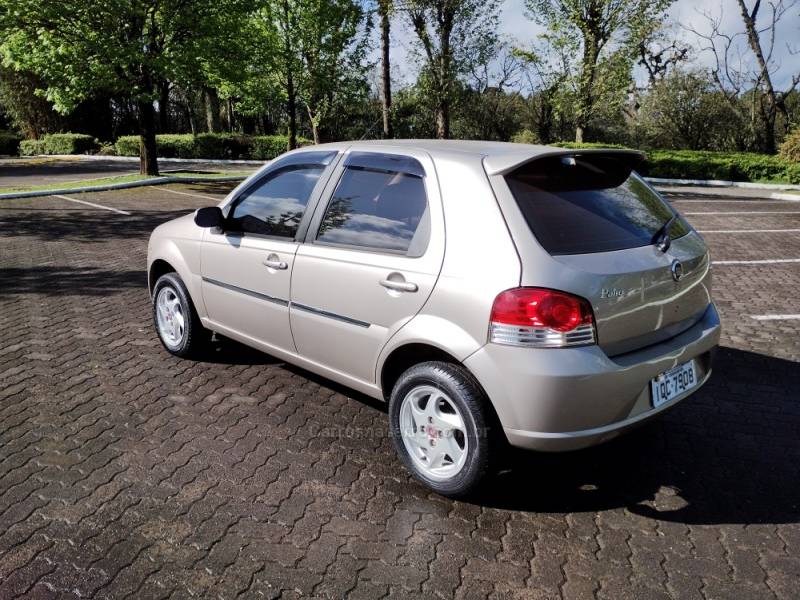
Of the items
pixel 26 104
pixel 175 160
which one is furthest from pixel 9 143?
pixel 175 160

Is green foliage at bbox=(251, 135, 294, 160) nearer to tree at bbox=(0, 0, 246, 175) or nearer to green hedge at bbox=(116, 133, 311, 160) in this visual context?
green hedge at bbox=(116, 133, 311, 160)

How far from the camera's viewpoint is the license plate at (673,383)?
A: 9.64 ft

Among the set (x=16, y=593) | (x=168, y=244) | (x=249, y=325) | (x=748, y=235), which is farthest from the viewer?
(x=748, y=235)

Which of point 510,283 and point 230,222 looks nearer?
point 510,283

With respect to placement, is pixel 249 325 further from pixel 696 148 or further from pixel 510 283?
pixel 696 148

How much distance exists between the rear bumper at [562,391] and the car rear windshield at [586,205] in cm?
50

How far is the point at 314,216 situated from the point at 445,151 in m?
0.89

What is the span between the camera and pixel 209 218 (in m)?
4.19

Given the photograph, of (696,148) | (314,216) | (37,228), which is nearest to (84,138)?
(37,228)

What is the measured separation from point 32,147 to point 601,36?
2932 centimetres

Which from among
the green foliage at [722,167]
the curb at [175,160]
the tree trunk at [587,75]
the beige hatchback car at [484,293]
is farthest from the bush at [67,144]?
the beige hatchback car at [484,293]

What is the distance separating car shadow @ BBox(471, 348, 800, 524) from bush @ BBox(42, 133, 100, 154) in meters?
35.5

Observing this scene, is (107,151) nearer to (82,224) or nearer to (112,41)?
(112,41)

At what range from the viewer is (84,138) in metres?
33.2
